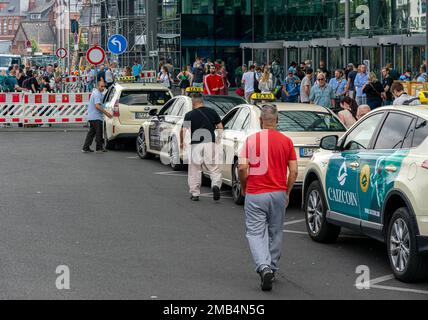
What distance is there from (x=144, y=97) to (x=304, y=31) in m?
29.2

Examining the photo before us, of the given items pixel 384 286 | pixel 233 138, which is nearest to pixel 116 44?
pixel 233 138

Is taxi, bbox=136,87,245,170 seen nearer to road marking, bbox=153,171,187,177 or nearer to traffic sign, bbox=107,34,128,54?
road marking, bbox=153,171,187,177

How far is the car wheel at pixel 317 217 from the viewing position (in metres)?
12.5

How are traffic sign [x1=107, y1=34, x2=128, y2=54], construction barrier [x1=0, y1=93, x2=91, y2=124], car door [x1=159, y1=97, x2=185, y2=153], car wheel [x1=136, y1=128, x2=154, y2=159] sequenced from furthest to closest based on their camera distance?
traffic sign [x1=107, y1=34, x2=128, y2=54] → construction barrier [x1=0, y1=93, x2=91, y2=124] → car wheel [x1=136, y1=128, x2=154, y2=159] → car door [x1=159, y1=97, x2=185, y2=153]

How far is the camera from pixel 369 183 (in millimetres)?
11055

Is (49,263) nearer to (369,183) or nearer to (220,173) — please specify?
(369,183)

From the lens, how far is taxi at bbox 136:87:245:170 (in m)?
21.6

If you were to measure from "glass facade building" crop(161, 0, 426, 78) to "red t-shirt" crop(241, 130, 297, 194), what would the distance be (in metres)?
27.8

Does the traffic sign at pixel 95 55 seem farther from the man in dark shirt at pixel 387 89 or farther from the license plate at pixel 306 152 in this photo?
the license plate at pixel 306 152

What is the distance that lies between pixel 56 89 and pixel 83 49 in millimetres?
45301

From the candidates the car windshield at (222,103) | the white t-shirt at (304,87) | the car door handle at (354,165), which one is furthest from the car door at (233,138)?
the white t-shirt at (304,87)

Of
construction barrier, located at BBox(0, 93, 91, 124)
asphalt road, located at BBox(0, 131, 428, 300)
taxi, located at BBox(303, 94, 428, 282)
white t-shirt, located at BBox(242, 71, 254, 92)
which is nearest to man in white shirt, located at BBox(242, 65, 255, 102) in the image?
white t-shirt, located at BBox(242, 71, 254, 92)

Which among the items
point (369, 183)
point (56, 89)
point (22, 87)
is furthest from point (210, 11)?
point (369, 183)

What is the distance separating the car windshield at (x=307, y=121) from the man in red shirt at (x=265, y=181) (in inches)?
240
